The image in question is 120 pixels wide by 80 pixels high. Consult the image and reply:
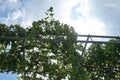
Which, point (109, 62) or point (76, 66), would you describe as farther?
point (109, 62)

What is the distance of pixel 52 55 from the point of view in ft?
37.3

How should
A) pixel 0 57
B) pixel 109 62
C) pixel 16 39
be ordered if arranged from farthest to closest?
1. pixel 109 62
2. pixel 0 57
3. pixel 16 39

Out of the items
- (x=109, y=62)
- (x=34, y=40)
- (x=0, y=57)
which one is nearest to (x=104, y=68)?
(x=109, y=62)

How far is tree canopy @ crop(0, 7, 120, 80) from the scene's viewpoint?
35.0 feet

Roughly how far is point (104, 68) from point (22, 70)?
304 centimetres

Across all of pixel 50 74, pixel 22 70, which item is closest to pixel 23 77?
pixel 22 70

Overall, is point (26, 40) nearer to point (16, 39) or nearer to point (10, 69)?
point (16, 39)

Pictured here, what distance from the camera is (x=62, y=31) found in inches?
425

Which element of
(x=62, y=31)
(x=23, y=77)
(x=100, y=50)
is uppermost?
(x=62, y=31)

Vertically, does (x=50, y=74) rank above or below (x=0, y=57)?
below

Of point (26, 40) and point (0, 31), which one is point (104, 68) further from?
point (0, 31)

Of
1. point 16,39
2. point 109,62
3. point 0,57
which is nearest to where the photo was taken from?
point 16,39

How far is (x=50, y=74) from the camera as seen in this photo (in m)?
11.4

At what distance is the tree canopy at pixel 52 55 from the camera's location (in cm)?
1068
